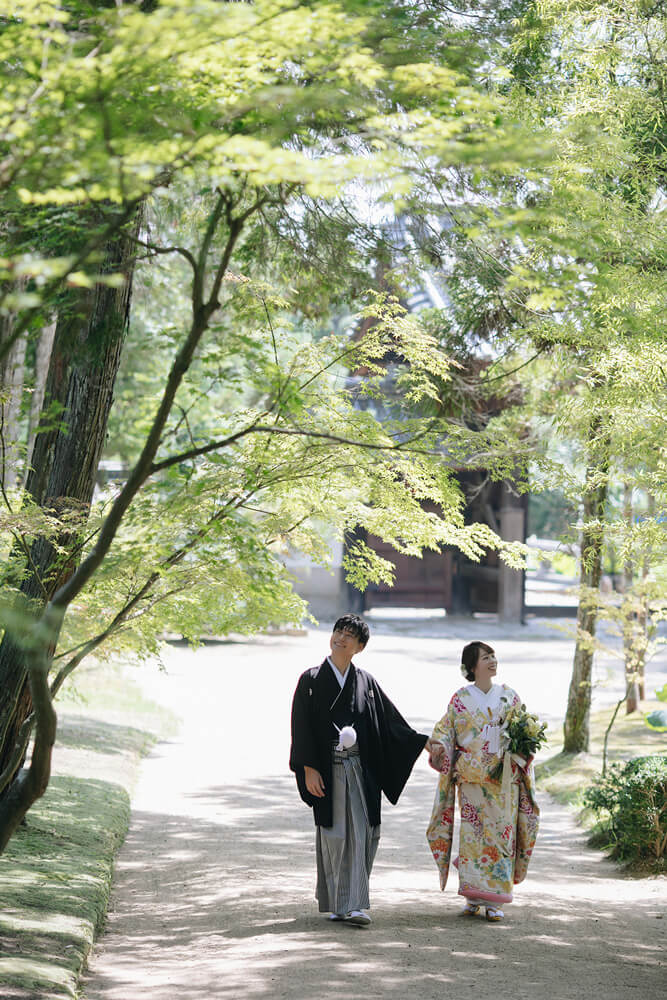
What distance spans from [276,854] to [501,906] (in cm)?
247

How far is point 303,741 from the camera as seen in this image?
18.6ft

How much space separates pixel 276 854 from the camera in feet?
26.7

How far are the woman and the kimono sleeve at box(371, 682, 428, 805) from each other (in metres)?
0.21

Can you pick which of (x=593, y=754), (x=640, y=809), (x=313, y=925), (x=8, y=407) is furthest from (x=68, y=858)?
(x=593, y=754)

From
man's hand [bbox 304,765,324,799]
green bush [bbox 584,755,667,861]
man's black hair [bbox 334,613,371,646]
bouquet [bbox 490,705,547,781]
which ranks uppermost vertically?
man's black hair [bbox 334,613,371,646]

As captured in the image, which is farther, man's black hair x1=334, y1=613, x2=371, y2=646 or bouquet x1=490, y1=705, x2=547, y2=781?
bouquet x1=490, y1=705, x2=547, y2=781

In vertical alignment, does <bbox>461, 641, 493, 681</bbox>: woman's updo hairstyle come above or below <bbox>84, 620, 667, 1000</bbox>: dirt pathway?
above

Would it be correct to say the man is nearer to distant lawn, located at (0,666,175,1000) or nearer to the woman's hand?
the woman's hand

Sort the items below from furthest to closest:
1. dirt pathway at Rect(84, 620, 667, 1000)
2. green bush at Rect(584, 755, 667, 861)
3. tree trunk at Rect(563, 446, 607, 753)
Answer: tree trunk at Rect(563, 446, 607, 753), green bush at Rect(584, 755, 667, 861), dirt pathway at Rect(84, 620, 667, 1000)

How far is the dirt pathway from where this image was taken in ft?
15.5

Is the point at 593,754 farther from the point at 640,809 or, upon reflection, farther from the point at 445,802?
the point at 445,802

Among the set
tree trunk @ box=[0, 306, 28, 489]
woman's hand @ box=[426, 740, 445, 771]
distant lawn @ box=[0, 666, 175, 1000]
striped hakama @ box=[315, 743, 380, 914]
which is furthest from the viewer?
woman's hand @ box=[426, 740, 445, 771]

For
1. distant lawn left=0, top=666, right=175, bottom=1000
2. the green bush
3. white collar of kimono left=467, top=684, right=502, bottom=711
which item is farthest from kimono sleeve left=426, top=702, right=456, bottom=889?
the green bush

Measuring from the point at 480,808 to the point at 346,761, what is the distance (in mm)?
833
